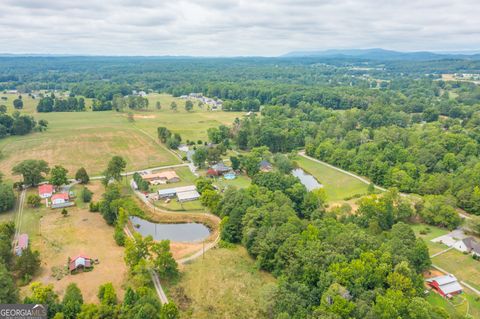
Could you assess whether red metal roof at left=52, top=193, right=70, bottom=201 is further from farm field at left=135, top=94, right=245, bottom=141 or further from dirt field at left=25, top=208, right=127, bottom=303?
farm field at left=135, top=94, right=245, bottom=141

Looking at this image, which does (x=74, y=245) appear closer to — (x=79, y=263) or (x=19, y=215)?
(x=79, y=263)

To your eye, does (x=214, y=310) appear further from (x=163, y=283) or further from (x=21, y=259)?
(x=21, y=259)

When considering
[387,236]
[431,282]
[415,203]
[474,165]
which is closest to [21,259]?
[387,236]

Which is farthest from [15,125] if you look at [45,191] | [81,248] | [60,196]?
[81,248]

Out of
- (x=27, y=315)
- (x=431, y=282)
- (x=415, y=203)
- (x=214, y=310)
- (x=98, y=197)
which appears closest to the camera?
(x=27, y=315)

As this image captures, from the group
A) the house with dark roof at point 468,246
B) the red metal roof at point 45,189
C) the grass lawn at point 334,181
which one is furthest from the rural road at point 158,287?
the house with dark roof at point 468,246
